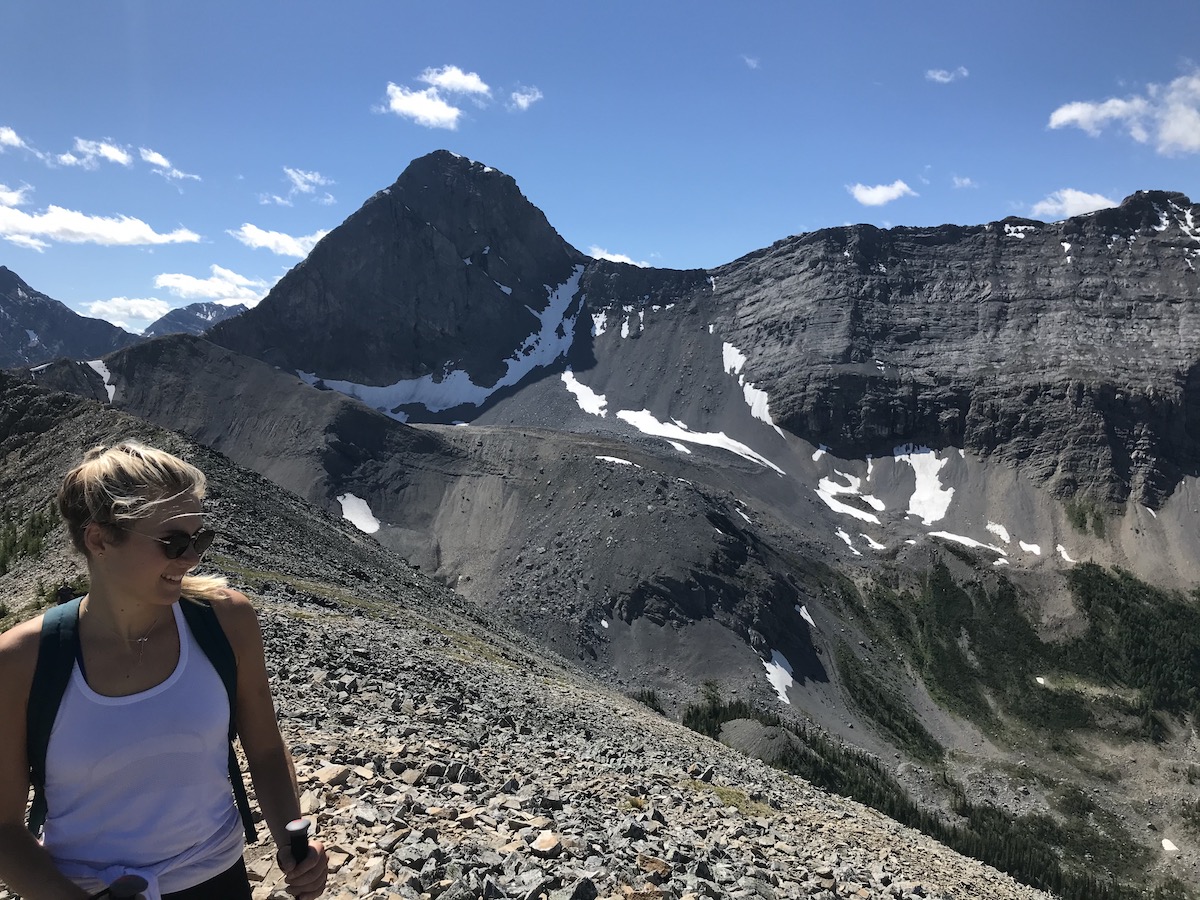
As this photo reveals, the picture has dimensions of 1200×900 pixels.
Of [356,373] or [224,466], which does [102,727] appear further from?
[356,373]

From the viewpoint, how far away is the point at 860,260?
166 metres

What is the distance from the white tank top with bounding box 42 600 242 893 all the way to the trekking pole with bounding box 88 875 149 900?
16cm

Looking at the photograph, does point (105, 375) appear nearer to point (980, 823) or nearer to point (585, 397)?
point (585, 397)

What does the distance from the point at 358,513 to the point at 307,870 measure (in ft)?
327

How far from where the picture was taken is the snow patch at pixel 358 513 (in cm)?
9688

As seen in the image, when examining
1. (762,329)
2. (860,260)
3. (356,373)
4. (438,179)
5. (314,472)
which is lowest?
(314,472)

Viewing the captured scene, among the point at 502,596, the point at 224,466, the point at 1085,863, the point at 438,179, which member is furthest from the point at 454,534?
the point at 438,179

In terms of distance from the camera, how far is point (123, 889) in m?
3.57

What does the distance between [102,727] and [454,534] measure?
94.7 meters

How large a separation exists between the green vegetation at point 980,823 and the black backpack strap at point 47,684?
169 feet

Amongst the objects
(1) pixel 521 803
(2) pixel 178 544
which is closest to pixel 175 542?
(2) pixel 178 544

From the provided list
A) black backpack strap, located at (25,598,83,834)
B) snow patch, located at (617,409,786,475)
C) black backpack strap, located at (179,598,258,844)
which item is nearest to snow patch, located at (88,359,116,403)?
snow patch, located at (617,409,786,475)

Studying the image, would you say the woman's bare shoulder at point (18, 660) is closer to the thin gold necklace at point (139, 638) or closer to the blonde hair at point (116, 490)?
the thin gold necklace at point (139, 638)

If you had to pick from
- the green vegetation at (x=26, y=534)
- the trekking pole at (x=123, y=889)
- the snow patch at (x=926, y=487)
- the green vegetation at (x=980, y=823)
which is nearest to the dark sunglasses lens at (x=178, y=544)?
the trekking pole at (x=123, y=889)
